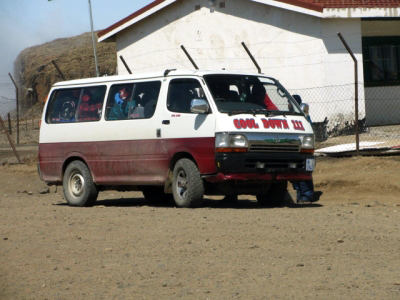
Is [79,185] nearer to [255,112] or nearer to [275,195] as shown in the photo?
[275,195]

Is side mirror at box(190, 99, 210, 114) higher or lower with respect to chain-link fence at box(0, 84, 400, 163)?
higher

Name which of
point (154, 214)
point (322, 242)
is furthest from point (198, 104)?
point (322, 242)

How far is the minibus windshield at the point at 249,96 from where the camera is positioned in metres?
11.4

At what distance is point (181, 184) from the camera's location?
38.0ft

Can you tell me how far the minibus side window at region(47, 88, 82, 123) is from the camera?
43.3 feet

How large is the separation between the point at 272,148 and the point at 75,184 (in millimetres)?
3670

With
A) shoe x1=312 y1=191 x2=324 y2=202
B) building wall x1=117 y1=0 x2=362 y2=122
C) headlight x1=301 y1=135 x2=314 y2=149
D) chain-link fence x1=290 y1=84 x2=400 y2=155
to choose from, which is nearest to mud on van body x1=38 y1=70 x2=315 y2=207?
headlight x1=301 y1=135 x2=314 y2=149

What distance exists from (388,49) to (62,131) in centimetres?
1166

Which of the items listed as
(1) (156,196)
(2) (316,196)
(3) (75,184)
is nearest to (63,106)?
(3) (75,184)

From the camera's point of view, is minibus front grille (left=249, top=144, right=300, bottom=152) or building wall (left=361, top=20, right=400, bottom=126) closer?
minibus front grille (left=249, top=144, right=300, bottom=152)

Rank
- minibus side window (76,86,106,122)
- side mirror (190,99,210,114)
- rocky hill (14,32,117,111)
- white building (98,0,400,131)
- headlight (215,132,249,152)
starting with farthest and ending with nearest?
rocky hill (14,32,117,111) < white building (98,0,400,131) < minibus side window (76,86,106,122) < side mirror (190,99,210,114) < headlight (215,132,249,152)

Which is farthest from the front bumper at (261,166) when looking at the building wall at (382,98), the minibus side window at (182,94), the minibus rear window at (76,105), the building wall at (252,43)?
the building wall at (382,98)

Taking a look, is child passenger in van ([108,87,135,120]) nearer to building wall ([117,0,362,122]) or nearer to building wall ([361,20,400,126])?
building wall ([117,0,362,122])

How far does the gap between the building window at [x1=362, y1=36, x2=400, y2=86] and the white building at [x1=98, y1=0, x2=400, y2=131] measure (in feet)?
0.09
